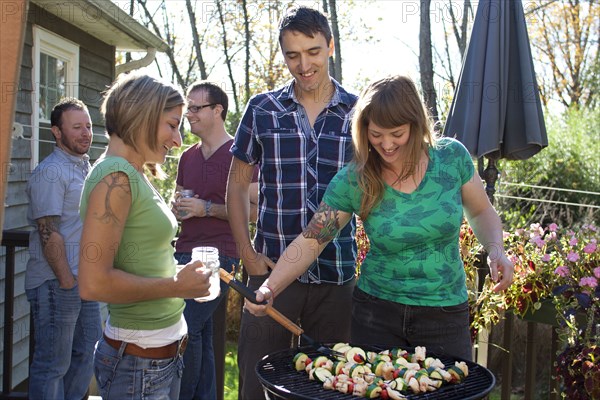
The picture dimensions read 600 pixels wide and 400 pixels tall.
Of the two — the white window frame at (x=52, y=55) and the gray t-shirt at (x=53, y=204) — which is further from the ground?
the white window frame at (x=52, y=55)

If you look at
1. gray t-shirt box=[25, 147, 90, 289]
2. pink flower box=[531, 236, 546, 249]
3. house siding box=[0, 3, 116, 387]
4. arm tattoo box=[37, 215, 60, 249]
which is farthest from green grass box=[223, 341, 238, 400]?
pink flower box=[531, 236, 546, 249]

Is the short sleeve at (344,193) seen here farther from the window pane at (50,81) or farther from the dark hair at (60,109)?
the window pane at (50,81)

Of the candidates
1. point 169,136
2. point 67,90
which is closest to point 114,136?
point 169,136

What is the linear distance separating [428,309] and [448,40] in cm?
2106

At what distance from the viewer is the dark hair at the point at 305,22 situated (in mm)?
2771

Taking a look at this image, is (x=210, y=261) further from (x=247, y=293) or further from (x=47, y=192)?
(x=47, y=192)

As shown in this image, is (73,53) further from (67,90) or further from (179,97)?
(179,97)

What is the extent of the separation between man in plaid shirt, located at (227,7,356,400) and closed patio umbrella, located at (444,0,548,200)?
5.30 ft

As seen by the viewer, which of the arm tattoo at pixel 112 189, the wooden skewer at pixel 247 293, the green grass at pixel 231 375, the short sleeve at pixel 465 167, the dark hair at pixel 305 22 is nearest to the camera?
the arm tattoo at pixel 112 189

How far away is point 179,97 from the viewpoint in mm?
2105

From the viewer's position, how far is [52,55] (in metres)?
6.41

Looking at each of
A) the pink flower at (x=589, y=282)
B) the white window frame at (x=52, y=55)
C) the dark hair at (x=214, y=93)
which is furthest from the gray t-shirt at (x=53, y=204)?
the pink flower at (x=589, y=282)

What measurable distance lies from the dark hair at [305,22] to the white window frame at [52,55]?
142 inches

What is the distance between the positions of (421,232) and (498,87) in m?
2.19
